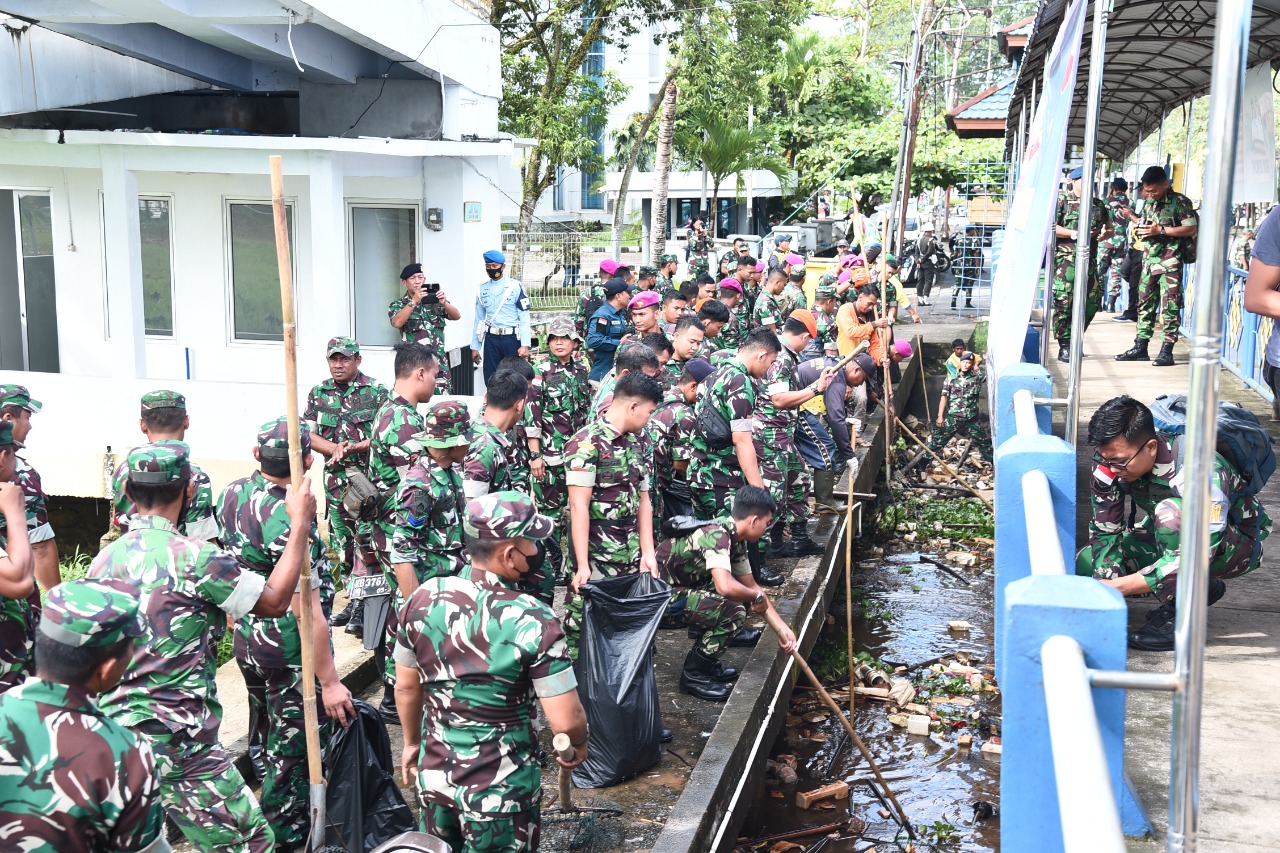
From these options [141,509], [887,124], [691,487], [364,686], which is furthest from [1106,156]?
[141,509]

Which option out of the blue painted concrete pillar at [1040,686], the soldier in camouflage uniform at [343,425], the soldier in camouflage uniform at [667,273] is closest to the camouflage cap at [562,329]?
the soldier in camouflage uniform at [343,425]

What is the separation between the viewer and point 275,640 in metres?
4.75

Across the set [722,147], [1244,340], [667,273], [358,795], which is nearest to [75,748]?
[358,795]

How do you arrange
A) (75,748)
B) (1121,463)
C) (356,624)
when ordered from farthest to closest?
(356,624), (1121,463), (75,748)

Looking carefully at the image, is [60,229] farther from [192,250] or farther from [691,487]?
[691,487]

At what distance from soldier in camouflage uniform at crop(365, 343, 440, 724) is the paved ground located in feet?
11.8

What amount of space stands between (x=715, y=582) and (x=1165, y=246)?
6.97m

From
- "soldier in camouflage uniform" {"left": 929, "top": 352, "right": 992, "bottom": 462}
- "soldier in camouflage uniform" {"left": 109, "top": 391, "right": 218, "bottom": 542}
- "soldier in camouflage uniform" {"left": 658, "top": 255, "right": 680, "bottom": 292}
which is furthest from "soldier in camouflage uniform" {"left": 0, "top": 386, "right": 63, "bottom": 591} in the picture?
"soldier in camouflage uniform" {"left": 929, "top": 352, "right": 992, "bottom": 462}

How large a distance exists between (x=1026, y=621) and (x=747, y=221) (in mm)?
32896

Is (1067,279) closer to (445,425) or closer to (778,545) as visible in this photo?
(778,545)

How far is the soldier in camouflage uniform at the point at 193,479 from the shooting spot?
5.14 metres

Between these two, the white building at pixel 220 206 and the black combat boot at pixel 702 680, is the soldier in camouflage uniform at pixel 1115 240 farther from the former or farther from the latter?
the black combat boot at pixel 702 680

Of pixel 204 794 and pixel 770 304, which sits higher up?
pixel 770 304

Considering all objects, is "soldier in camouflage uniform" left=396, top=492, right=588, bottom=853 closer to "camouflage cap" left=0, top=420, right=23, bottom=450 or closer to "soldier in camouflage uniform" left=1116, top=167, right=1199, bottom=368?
"camouflage cap" left=0, top=420, right=23, bottom=450
